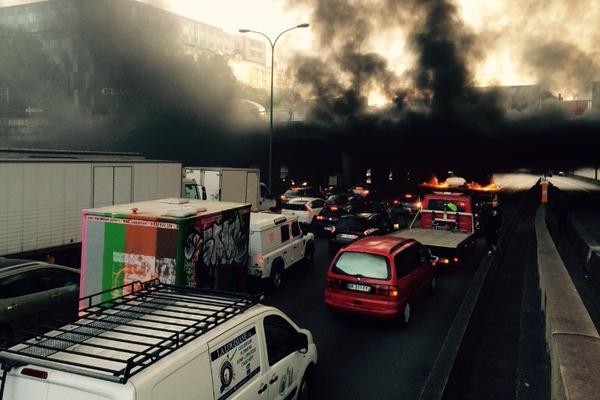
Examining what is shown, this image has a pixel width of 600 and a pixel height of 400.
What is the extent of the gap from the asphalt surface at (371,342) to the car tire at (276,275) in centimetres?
21

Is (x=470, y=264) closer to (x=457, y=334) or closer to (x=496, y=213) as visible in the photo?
(x=496, y=213)

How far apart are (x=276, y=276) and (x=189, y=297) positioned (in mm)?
6638

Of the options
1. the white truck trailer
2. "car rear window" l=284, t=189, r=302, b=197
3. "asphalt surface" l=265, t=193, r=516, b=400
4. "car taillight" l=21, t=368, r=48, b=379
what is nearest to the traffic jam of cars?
"car taillight" l=21, t=368, r=48, b=379

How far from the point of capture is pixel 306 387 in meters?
6.30

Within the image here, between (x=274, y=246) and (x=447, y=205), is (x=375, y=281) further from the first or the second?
(x=447, y=205)

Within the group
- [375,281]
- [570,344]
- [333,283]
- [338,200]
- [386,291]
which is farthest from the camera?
[338,200]

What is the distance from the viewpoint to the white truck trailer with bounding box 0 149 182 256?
1111 centimetres

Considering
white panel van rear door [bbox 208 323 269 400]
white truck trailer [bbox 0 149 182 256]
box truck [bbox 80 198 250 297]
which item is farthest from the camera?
white truck trailer [bbox 0 149 182 256]

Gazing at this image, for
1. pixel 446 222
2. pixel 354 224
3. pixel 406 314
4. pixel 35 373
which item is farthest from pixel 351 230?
pixel 35 373

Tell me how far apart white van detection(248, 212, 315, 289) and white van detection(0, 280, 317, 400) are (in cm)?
531

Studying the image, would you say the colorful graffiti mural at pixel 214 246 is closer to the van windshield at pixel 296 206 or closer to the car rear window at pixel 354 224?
the car rear window at pixel 354 224

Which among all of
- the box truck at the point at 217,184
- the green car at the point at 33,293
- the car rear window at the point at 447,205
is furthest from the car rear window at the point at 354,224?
the green car at the point at 33,293

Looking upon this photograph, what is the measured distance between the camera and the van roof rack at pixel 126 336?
3566 millimetres

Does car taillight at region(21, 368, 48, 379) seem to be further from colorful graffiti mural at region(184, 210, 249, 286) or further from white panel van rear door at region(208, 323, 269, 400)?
colorful graffiti mural at region(184, 210, 249, 286)
